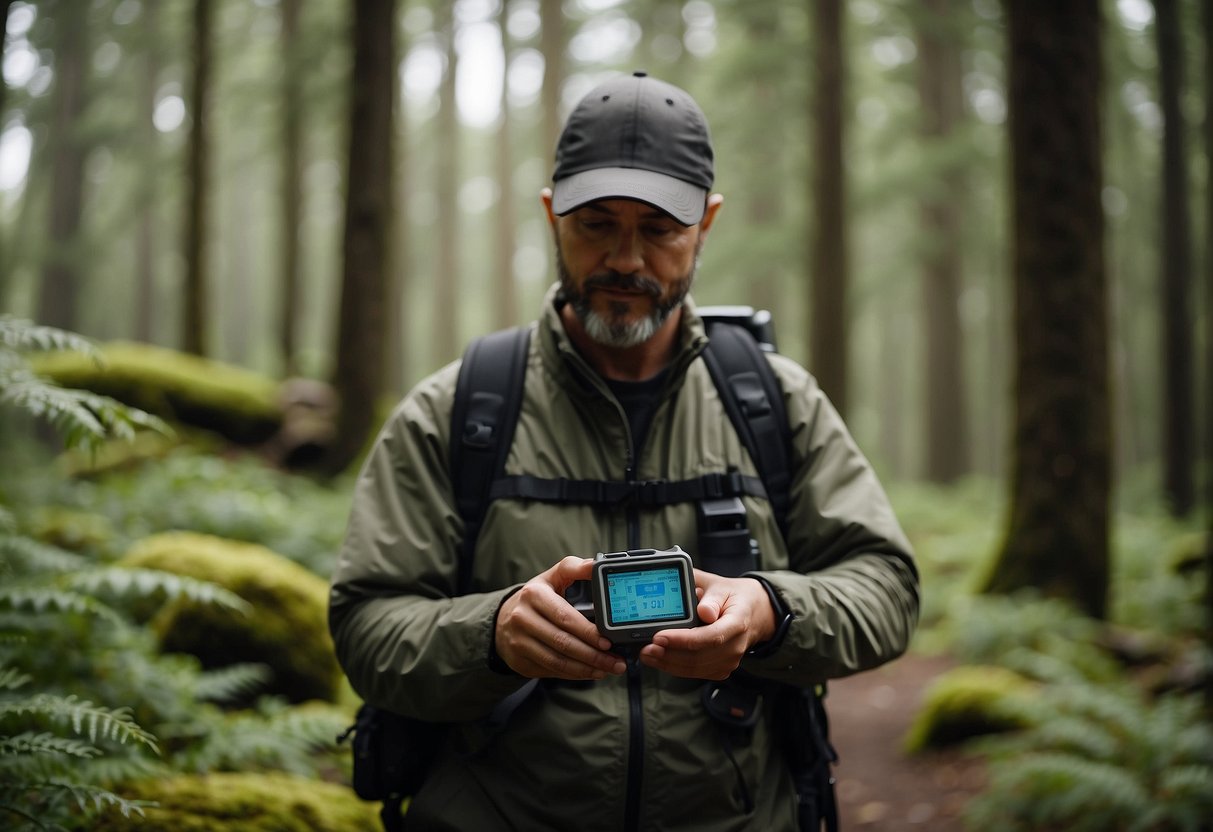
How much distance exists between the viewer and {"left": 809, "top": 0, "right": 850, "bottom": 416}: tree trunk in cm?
1255

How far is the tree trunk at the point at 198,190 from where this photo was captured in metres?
14.2

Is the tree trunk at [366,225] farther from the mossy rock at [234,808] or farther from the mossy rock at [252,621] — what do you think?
the mossy rock at [234,808]

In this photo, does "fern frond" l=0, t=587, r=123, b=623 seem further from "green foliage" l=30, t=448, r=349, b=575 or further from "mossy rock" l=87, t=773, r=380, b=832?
"green foliage" l=30, t=448, r=349, b=575

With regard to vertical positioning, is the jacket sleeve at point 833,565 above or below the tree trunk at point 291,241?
below

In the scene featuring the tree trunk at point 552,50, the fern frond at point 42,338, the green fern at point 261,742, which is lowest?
the green fern at point 261,742

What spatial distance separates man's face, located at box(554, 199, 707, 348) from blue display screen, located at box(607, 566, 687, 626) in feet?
2.59

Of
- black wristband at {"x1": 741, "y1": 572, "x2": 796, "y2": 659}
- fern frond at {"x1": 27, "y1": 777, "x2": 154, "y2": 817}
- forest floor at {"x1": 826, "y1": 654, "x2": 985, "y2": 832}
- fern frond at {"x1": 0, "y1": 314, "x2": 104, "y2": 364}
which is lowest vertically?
forest floor at {"x1": 826, "y1": 654, "x2": 985, "y2": 832}

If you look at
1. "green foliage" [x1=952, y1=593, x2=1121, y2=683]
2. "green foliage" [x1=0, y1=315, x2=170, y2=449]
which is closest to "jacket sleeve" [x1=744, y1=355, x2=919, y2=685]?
"green foliage" [x1=0, y1=315, x2=170, y2=449]

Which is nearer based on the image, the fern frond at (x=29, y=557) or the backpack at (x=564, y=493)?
the backpack at (x=564, y=493)

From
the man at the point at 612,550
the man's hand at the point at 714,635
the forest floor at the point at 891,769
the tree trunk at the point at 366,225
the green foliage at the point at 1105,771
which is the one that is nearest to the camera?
the man's hand at the point at 714,635

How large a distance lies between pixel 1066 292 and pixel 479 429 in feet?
22.8

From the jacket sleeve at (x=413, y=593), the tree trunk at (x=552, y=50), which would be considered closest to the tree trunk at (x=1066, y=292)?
the jacket sleeve at (x=413, y=593)

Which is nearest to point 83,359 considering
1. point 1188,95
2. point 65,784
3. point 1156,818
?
point 65,784

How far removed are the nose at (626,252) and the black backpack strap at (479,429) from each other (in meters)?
0.39
